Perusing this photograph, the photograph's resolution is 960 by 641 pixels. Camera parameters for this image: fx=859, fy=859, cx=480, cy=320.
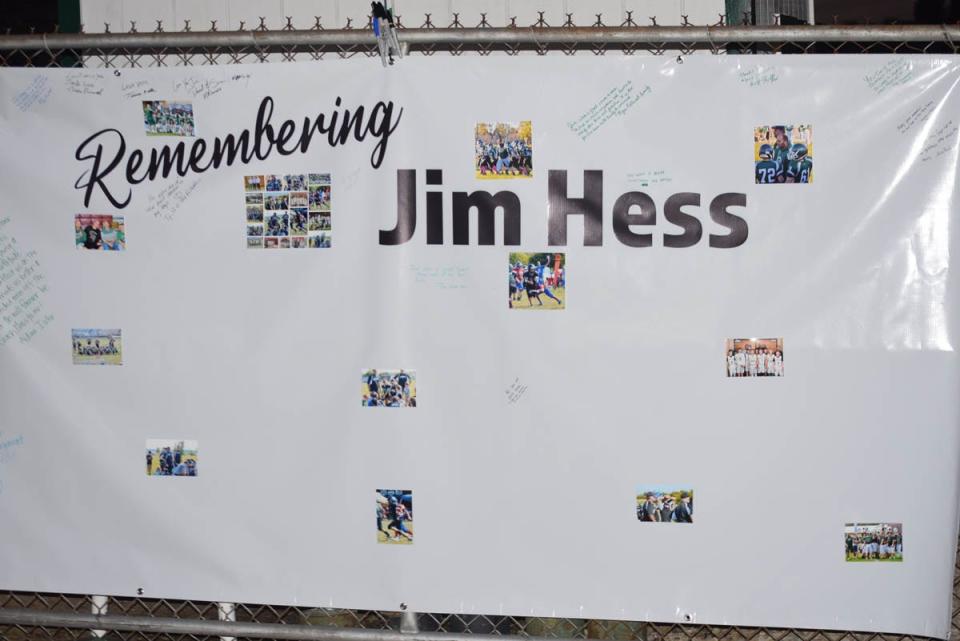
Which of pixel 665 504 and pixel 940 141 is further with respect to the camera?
pixel 665 504

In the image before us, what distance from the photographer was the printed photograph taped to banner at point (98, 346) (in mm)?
2994

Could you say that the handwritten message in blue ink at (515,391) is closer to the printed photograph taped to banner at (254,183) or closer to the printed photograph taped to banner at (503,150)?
the printed photograph taped to banner at (503,150)

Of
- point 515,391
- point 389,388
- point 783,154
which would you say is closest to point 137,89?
point 389,388

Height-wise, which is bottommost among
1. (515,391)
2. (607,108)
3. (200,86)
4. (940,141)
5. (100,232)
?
(515,391)

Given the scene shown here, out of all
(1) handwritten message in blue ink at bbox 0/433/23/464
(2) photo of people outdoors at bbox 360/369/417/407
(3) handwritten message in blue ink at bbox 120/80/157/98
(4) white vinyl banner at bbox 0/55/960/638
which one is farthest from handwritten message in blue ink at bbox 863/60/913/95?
(1) handwritten message in blue ink at bbox 0/433/23/464

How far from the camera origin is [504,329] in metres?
2.86

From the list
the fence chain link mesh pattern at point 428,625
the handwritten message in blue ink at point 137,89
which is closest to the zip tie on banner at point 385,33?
the handwritten message in blue ink at point 137,89

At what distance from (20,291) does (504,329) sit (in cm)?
171

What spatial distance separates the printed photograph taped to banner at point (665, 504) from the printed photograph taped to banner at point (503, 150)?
3.71ft

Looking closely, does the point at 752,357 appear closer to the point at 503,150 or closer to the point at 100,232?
the point at 503,150

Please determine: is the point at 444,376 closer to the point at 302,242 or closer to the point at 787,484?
the point at 302,242

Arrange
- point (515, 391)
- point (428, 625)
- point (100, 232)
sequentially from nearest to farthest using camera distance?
point (515, 391)
point (100, 232)
point (428, 625)

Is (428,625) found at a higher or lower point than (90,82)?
lower

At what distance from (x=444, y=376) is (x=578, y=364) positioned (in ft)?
1.48
